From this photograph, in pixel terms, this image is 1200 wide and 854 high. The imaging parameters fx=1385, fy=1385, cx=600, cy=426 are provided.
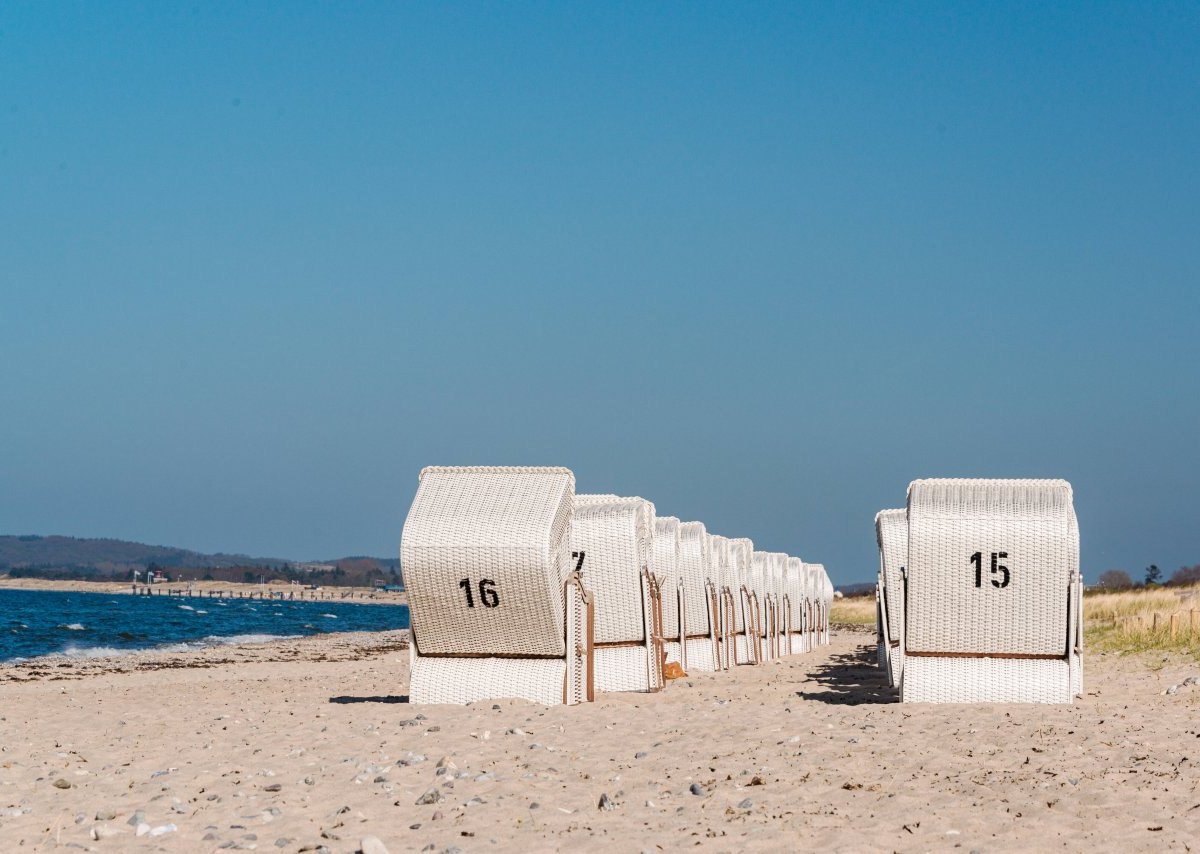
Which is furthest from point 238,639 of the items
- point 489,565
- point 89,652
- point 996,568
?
point 996,568

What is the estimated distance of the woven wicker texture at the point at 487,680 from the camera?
13.8 m

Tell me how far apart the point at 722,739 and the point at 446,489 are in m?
4.46

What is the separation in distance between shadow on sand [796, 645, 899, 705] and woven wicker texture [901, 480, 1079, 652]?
5.21 feet

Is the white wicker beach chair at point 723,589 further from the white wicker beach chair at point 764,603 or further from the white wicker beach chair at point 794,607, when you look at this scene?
the white wicker beach chair at point 794,607

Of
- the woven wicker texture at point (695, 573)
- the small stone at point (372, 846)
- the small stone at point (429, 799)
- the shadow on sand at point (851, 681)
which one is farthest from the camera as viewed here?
the woven wicker texture at point (695, 573)

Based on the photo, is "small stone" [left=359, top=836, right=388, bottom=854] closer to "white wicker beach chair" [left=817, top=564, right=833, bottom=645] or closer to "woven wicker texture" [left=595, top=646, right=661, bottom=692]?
"woven wicker texture" [left=595, top=646, right=661, bottom=692]

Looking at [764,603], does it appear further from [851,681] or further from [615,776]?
[615,776]

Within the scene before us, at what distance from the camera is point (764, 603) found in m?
29.5

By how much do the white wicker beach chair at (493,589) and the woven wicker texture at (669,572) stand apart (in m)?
6.74

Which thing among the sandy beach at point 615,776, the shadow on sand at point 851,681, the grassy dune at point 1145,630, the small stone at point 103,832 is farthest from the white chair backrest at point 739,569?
the small stone at point 103,832

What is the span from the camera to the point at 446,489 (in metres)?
14.2

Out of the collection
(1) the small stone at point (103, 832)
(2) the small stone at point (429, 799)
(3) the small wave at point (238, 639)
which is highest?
(2) the small stone at point (429, 799)

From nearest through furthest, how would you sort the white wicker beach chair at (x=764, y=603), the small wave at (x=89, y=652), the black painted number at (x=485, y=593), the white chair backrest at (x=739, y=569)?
the black painted number at (x=485, y=593)
the white chair backrest at (x=739, y=569)
the white wicker beach chair at (x=764, y=603)
the small wave at (x=89, y=652)

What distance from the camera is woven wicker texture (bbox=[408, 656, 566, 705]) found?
1384 cm
